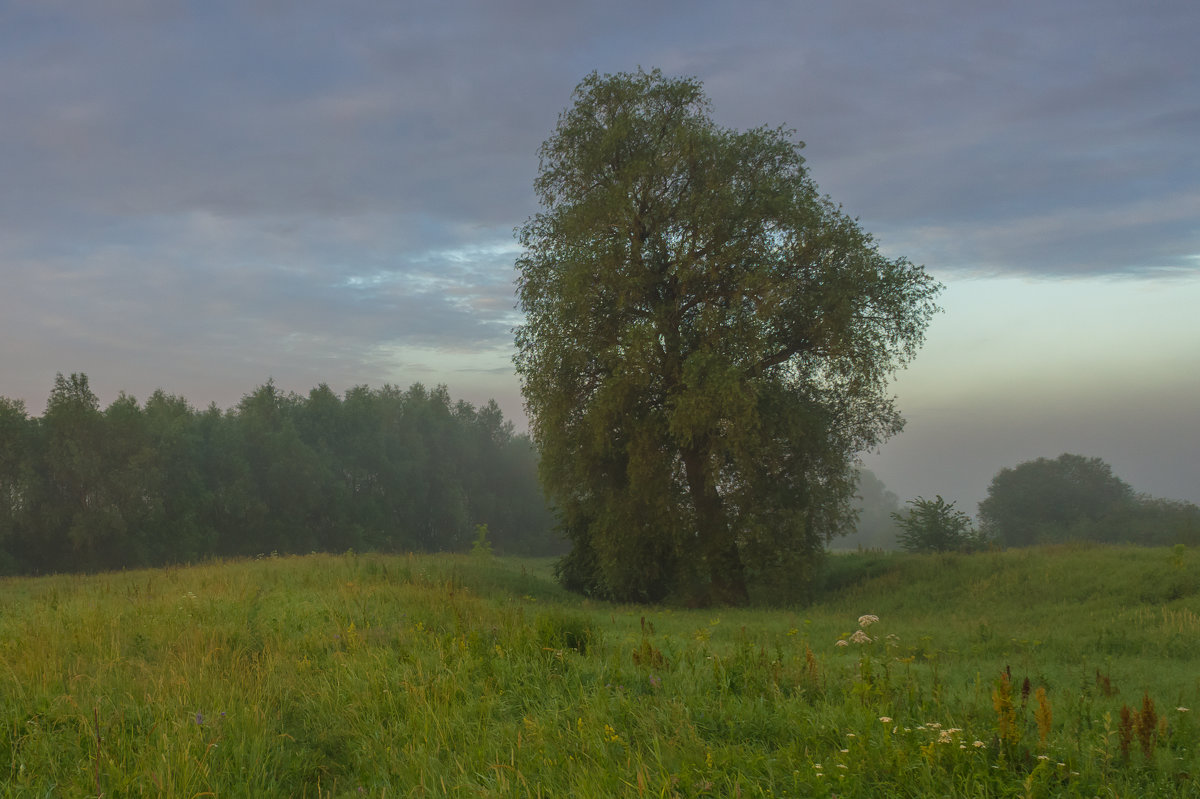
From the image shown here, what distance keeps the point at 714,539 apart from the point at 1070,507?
56691 millimetres

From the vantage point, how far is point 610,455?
71.0ft

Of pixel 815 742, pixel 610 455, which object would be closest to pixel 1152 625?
pixel 815 742

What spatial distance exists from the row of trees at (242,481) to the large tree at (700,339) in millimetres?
31144

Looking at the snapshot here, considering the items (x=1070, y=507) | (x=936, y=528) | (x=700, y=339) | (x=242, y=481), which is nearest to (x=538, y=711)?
(x=700, y=339)

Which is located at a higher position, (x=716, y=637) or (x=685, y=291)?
(x=685, y=291)

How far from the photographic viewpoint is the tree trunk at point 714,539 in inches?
805

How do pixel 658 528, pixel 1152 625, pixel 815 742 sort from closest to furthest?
1. pixel 815 742
2. pixel 1152 625
3. pixel 658 528

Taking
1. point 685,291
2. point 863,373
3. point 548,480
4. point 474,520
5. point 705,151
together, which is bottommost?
point 474,520

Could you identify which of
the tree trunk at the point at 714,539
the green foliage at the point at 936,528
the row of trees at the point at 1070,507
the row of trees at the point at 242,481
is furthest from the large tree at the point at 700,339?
the row of trees at the point at 1070,507

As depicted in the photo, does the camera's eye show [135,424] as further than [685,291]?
Yes

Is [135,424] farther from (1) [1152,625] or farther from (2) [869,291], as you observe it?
(1) [1152,625]

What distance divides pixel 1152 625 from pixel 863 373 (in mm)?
8931

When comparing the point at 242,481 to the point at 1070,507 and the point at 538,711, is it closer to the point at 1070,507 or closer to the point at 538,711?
the point at 538,711

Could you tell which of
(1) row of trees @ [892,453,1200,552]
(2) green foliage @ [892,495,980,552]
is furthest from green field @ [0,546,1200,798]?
(1) row of trees @ [892,453,1200,552]
